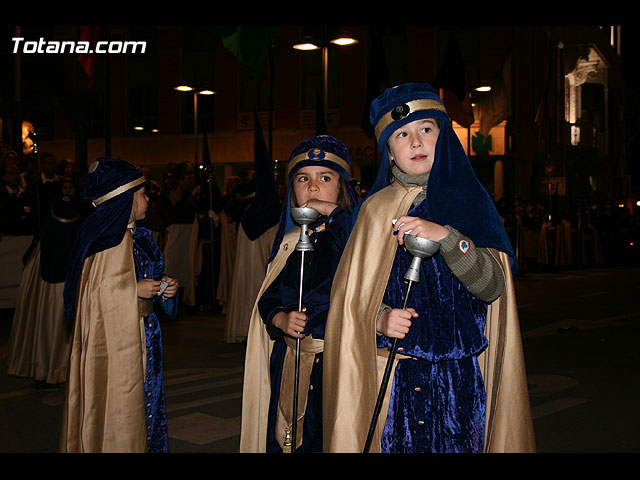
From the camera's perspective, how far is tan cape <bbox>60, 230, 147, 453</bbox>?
13.2 feet

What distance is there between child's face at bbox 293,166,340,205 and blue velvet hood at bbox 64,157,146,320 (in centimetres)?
104

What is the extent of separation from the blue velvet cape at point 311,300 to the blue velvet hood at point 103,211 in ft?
3.28

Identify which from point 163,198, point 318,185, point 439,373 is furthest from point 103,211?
point 163,198

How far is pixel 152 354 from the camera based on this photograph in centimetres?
437

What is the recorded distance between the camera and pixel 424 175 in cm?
294

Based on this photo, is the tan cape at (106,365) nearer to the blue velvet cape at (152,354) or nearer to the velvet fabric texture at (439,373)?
the blue velvet cape at (152,354)

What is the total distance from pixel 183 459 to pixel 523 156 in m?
33.6

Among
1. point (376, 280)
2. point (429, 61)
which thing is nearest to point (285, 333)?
point (376, 280)

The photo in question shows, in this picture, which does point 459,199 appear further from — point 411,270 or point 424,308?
point 424,308

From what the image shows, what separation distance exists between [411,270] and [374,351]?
469mm

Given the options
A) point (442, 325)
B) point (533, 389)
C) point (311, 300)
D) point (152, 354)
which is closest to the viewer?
point (442, 325)

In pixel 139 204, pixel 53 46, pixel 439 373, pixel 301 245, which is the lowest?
pixel 439 373

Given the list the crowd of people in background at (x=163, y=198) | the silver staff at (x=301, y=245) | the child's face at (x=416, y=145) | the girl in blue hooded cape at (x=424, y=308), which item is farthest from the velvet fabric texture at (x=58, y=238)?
the child's face at (x=416, y=145)

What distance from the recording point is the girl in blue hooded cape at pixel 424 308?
276 cm
